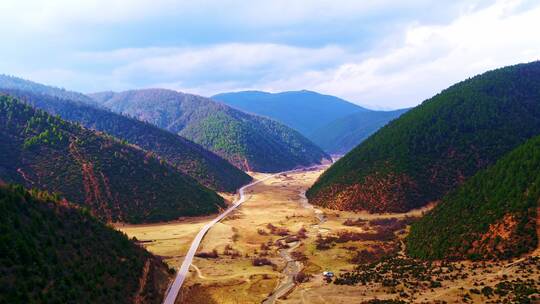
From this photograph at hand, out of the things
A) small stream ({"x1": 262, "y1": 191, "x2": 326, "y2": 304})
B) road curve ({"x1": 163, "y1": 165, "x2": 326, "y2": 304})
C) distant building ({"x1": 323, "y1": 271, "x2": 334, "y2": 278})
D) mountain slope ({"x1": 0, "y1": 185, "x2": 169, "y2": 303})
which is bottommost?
small stream ({"x1": 262, "y1": 191, "x2": 326, "y2": 304})

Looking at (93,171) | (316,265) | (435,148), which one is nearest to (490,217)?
(316,265)

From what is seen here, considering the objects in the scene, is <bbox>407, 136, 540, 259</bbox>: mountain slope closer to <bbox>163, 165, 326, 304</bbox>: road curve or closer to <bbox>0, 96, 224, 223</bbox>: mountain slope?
<bbox>163, 165, 326, 304</bbox>: road curve

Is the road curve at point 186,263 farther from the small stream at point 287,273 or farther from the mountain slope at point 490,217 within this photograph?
the mountain slope at point 490,217

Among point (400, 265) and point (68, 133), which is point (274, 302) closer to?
point (400, 265)

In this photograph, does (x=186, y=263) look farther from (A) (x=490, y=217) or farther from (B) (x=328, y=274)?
(A) (x=490, y=217)

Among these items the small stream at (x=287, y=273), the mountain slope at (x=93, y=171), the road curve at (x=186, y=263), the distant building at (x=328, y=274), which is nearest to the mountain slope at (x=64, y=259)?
the road curve at (x=186, y=263)

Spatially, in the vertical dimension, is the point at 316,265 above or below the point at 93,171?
below

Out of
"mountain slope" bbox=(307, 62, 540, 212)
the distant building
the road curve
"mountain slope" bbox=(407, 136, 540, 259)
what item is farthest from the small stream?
"mountain slope" bbox=(307, 62, 540, 212)
